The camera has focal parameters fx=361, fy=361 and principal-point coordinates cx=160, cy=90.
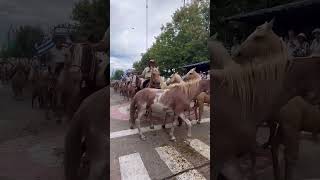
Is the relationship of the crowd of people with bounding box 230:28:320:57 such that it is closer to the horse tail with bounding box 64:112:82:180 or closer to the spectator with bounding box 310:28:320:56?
the spectator with bounding box 310:28:320:56

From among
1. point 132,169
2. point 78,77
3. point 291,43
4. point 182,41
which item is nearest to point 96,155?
point 132,169

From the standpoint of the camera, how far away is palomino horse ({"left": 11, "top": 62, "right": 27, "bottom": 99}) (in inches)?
84.3

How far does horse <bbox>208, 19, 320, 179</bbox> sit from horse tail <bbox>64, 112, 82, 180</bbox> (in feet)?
3.09

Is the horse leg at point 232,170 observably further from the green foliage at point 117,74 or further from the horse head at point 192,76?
the green foliage at point 117,74

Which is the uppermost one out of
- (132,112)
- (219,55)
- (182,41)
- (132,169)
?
(182,41)

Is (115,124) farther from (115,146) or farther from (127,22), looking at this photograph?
(127,22)

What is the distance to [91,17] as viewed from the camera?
2289mm

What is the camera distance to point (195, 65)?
114 inches

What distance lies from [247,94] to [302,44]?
49cm

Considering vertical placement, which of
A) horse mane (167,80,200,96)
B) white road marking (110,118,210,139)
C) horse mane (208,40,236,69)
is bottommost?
white road marking (110,118,210,139)

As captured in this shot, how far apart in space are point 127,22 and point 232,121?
1041 millimetres

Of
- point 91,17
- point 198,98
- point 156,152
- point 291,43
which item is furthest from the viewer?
point 198,98

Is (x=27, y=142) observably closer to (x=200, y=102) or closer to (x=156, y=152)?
(x=156, y=152)

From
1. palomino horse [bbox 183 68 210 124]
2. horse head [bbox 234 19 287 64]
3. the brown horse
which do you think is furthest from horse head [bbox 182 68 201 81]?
horse head [bbox 234 19 287 64]
